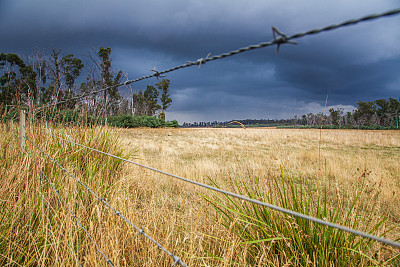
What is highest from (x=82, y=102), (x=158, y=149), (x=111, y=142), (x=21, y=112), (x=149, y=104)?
(x=149, y=104)

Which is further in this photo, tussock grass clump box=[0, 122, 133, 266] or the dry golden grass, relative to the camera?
the dry golden grass

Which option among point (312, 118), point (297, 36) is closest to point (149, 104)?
point (297, 36)

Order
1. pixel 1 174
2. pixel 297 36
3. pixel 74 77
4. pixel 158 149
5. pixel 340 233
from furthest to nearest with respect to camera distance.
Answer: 1. pixel 74 77
2. pixel 158 149
3. pixel 1 174
4. pixel 340 233
5. pixel 297 36

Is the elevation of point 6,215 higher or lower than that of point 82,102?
lower

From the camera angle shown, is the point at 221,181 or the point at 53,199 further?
the point at 221,181

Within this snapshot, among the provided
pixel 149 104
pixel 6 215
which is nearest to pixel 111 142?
pixel 6 215

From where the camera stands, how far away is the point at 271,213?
1.55m

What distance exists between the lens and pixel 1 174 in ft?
7.96

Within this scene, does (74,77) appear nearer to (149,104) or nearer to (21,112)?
(149,104)

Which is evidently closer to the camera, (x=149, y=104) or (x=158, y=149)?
(x=158, y=149)

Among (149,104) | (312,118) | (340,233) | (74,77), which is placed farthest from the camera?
(312,118)

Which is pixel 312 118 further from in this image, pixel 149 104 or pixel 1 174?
pixel 1 174

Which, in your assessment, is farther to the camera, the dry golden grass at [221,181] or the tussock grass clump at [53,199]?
the dry golden grass at [221,181]

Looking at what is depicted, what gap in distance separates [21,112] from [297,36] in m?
4.23
